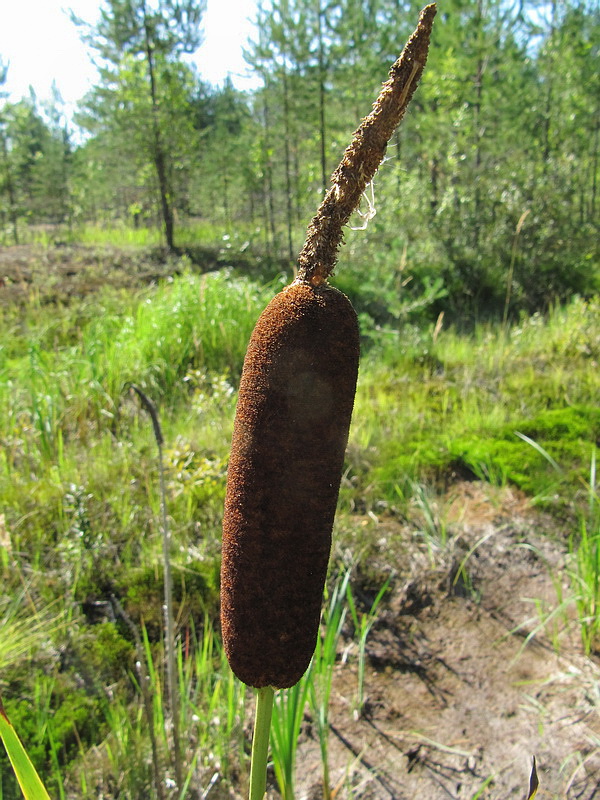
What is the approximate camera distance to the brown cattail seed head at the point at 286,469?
0.58 m

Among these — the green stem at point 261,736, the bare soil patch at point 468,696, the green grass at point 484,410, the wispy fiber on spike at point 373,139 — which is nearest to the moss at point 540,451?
the green grass at point 484,410

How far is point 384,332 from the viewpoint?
587cm

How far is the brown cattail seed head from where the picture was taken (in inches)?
22.9

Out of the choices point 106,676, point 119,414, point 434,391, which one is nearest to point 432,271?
point 434,391

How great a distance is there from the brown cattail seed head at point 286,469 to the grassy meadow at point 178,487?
0.64 meters

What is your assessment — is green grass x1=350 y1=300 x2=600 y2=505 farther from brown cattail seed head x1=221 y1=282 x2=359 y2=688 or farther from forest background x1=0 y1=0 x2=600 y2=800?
brown cattail seed head x1=221 y1=282 x2=359 y2=688

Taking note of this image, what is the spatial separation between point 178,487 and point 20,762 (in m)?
2.46

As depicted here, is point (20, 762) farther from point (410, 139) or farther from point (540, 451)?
point (410, 139)

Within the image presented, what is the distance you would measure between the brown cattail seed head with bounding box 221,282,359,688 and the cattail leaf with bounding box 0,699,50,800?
0.23 meters

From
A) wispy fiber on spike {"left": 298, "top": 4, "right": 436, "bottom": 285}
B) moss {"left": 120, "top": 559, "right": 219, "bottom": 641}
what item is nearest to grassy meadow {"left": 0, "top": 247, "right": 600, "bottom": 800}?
moss {"left": 120, "top": 559, "right": 219, "bottom": 641}

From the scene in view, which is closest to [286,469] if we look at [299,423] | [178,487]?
[299,423]

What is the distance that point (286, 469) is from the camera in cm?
60

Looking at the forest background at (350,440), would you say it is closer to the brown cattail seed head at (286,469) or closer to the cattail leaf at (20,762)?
the brown cattail seed head at (286,469)

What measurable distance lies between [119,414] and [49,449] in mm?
705
